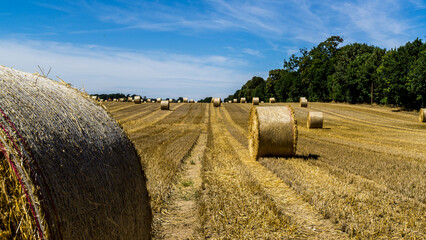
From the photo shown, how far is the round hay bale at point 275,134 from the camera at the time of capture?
1067cm

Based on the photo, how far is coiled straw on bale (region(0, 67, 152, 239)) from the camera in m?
2.17

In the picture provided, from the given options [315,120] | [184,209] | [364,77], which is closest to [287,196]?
[184,209]

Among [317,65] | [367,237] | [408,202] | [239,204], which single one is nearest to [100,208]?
[239,204]

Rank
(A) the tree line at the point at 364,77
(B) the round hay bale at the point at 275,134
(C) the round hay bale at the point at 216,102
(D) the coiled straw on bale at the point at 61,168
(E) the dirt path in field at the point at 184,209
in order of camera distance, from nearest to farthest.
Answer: (D) the coiled straw on bale at the point at 61,168
(E) the dirt path in field at the point at 184,209
(B) the round hay bale at the point at 275,134
(A) the tree line at the point at 364,77
(C) the round hay bale at the point at 216,102

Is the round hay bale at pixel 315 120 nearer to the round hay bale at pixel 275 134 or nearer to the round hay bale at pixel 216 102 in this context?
the round hay bale at pixel 275 134

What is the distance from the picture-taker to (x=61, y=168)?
8.23 feet

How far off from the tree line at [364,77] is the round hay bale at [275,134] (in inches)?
1292

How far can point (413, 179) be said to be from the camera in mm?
7707

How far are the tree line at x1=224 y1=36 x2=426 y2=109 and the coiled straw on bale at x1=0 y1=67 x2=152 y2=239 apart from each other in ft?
134

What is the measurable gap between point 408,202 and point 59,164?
22.0ft

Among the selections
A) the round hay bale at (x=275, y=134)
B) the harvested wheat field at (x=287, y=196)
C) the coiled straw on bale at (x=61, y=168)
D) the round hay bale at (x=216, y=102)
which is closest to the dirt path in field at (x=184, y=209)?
the harvested wheat field at (x=287, y=196)

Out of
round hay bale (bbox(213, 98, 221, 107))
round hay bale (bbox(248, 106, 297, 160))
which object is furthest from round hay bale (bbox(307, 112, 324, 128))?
round hay bale (bbox(213, 98, 221, 107))

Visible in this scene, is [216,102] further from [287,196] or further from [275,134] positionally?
[287,196]

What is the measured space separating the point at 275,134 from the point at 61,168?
29.5 feet
